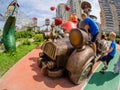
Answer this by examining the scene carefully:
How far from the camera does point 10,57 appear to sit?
8.15 m

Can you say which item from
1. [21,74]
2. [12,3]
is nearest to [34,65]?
[21,74]

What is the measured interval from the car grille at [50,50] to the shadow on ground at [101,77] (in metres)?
1.23

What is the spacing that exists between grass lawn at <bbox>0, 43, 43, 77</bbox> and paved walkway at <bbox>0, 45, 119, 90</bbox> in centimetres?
34

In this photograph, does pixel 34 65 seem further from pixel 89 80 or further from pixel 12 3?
pixel 12 3

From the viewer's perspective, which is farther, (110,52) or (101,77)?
(110,52)

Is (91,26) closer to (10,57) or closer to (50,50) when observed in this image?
(50,50)

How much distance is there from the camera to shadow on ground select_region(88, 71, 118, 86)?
627cm

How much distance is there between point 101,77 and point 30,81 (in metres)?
2.02

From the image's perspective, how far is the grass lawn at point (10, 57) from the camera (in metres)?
7.16

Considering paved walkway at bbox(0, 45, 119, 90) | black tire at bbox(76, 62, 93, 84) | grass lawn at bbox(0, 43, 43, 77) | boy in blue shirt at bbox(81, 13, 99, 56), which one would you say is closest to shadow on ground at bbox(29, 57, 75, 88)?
paved walkway at bbox(0, 45, 119, 90)

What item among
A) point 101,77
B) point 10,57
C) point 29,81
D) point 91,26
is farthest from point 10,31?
point 101,77

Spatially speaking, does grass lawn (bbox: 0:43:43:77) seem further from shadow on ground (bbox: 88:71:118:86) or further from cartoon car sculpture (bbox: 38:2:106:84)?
shadow on ground (bbox: 88:71:118:86)

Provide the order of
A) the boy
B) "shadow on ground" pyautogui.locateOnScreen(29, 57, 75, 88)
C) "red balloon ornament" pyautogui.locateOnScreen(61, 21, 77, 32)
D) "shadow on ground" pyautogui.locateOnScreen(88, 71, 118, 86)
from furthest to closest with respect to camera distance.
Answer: "red balloon ornament" pyautogui.locateOnScreen(61, 21, 77, 32) → the boy → "shadow on ground" pyautogui.locateOnScreen(88, 71, 118, 86) → "shadow on ground" pyautogui.locateOnScreen(29, 57, 75, 88)

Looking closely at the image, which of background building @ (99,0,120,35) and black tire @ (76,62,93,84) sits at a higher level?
black tire @ (76,62,93,84)
